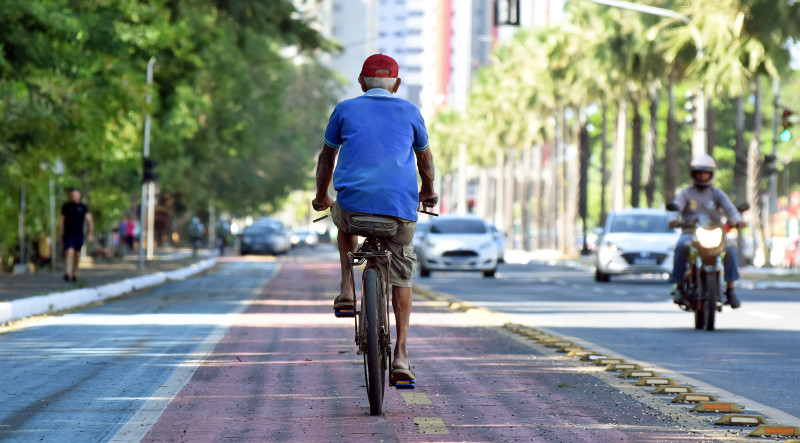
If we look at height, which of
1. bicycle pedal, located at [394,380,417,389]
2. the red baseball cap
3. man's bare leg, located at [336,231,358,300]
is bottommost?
bicycle pedal, located at [394,380,417,389]

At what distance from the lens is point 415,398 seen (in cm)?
915

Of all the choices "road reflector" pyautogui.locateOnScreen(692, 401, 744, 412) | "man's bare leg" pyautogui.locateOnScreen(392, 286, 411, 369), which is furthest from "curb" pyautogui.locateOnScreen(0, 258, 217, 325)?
"road reflector" pyautogui.locateOnScreen(692, 401, 744, 412)

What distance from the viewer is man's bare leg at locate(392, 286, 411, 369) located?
27.6 ft

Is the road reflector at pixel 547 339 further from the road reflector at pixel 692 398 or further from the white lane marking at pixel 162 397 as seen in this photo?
the road reflector at pixel 692 398

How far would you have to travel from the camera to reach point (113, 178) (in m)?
43.8

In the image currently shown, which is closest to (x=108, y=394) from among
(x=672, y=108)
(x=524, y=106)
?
(x=672, y=108)

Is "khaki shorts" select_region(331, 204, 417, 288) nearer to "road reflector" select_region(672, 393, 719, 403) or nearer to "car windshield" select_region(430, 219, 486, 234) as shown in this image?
"road reflector" select_region(672, 393, 719, 403)

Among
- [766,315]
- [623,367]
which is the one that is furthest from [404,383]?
[766,315]

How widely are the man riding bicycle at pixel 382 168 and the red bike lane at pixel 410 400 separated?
0.60 metres

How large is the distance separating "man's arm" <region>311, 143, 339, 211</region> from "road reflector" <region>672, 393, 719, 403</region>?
2516 millimetres

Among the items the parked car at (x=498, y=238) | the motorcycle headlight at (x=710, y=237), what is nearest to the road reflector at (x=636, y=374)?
the motorcycle headlight at (x=710, y=237)

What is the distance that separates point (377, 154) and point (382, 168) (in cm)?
9

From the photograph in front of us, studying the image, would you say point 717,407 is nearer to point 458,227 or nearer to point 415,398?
point 415,398

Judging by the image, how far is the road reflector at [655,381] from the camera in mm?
9993
